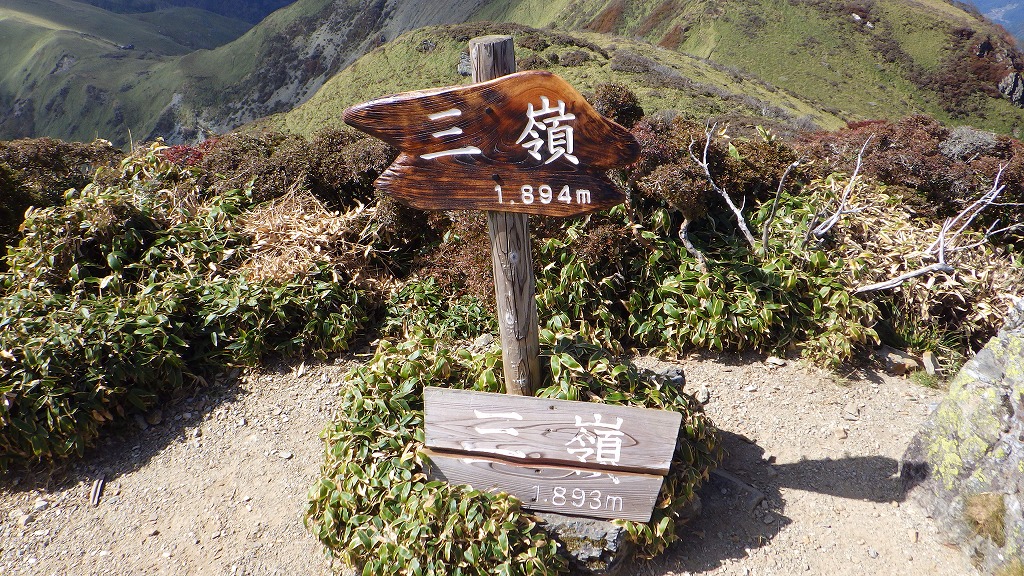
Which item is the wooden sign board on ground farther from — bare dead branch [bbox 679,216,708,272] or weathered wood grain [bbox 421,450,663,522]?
bare dead branch [bbox 679,216,708,272]

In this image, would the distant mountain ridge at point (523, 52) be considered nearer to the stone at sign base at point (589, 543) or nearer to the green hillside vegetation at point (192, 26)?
the green hillside vegetation at point (192, 26)

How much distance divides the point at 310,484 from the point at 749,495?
101 inches

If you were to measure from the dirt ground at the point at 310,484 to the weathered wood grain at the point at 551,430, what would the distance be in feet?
2.13

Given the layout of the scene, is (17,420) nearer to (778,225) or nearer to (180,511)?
(180,511)

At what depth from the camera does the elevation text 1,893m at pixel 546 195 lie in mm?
2578

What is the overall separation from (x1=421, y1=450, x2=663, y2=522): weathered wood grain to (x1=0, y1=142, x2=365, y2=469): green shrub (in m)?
1.83

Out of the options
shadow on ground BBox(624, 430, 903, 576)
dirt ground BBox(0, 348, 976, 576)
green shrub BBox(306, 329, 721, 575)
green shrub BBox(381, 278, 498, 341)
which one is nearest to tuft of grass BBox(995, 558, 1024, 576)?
dirt ground BBox(0, 348, 976, 576)

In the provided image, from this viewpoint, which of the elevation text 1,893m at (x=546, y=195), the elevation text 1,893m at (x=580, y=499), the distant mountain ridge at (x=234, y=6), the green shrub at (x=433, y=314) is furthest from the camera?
the distant mountain ridge at (x=234, y=6)

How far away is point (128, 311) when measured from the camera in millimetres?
4102

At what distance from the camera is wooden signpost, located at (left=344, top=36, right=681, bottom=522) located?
2.49 meters

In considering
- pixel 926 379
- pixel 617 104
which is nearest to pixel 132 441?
pixel 617 104

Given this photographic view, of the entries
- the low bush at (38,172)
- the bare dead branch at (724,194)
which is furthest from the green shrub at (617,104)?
the low bush at (38,172)

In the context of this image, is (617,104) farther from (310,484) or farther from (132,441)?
(132,441)

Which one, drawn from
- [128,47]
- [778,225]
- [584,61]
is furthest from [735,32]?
[128,47]
